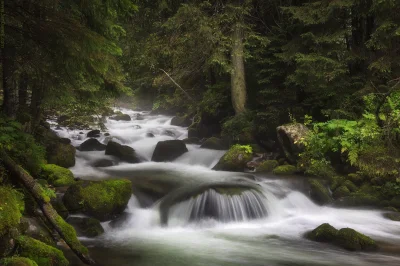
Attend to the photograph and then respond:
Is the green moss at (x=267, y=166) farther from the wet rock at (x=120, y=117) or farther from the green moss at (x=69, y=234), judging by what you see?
the wet rock at (x=120, y=117)

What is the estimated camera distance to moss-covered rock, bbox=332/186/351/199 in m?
11.2

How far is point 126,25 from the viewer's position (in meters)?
17.0

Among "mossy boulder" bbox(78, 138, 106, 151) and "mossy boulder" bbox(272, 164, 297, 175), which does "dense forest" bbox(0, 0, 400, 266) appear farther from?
"mossy boulder" bbox(78, 138, 106, 151)

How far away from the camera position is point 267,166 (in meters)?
13.7

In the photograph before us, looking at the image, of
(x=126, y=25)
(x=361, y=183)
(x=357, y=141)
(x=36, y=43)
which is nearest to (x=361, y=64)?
(x=357, y=141)

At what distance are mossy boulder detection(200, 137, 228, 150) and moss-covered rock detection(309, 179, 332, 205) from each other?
237 inches

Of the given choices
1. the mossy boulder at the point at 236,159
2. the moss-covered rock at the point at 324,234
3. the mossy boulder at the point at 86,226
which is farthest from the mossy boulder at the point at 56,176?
the moss-covered rock at the point at 324,234

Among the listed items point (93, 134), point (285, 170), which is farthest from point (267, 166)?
point (93, 134)

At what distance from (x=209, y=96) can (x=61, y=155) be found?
7899 mm

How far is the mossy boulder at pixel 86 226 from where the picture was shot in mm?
8078

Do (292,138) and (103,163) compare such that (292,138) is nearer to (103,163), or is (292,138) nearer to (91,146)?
(103,163)

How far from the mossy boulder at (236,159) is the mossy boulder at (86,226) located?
6.89 metres

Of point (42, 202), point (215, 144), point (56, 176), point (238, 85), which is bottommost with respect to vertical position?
point (42, 202)

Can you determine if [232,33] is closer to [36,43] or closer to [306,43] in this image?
[306,43]
